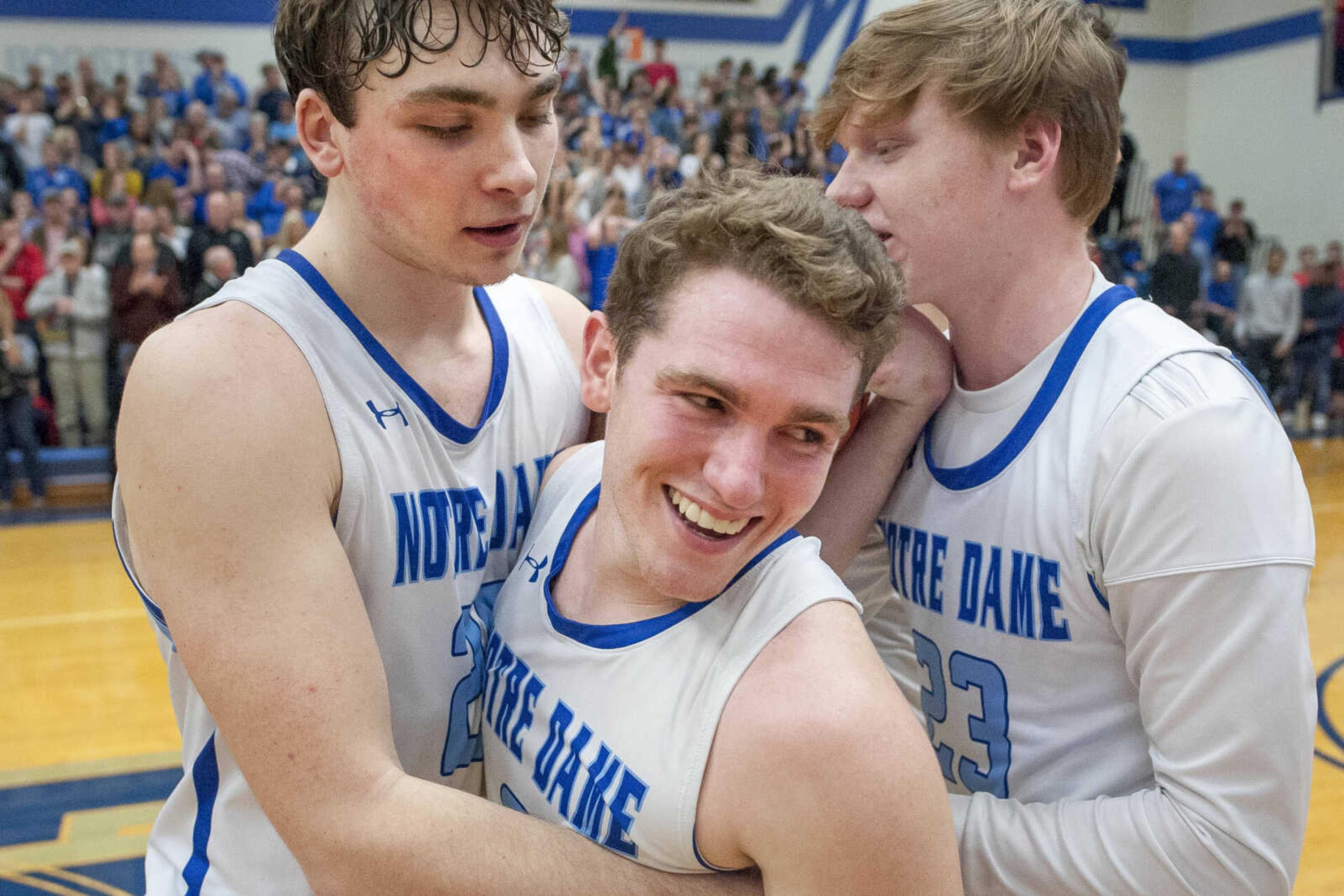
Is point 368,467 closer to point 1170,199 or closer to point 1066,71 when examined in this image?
point 1066,71

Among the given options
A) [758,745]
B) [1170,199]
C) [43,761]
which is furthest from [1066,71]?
[1170,199]

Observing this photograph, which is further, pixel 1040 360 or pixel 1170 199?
pixel 1170 199

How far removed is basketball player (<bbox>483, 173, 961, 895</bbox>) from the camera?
165 cm

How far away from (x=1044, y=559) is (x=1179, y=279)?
542 inches

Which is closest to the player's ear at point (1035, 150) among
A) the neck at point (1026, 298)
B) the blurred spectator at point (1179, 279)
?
the neck at point (1026, 298)

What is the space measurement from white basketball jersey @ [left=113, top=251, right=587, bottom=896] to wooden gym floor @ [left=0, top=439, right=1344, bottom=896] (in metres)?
2.62

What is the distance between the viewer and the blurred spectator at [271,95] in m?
15.2

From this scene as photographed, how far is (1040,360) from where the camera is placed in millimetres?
2242

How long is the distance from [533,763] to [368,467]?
577mm

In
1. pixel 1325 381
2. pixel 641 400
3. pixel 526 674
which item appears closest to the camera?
pixel 641 400

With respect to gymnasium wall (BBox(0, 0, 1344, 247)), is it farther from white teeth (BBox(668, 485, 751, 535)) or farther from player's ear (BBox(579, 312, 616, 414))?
white teeth (BBox(668, 485, 751, 535))

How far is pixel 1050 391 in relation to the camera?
2.21m

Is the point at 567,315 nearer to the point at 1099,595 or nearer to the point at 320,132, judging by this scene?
the point at 320,132

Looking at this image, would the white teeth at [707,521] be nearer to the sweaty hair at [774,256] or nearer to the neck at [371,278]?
the sweaty hair at [774,256]
